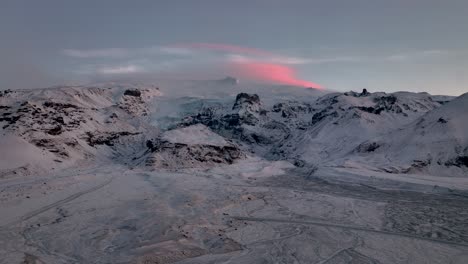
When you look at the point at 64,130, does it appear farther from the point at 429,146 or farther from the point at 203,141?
the point at 429,146

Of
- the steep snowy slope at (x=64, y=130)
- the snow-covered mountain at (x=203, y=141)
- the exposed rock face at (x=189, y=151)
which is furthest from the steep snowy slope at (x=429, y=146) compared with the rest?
the steep snowy slope at (x=64, y=130)

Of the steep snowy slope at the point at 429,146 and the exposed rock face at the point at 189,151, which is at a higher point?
the steep snowy slope at the point at 429,146

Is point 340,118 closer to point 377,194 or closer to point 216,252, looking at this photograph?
point 377,194

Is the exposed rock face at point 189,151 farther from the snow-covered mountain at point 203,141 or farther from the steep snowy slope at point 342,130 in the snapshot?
the steep snowy slope at point 342,130

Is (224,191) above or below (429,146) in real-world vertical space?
below

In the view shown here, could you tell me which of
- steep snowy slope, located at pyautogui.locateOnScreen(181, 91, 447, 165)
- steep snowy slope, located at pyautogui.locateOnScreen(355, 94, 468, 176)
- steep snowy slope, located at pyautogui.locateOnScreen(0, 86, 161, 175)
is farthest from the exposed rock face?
steep snowy slope, located at pyautogui.locateOnScreen(355, 94, 468, 176)

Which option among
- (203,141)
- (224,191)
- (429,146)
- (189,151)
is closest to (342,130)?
(429,146)

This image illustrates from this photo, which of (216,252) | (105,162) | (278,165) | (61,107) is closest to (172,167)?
(105,162)

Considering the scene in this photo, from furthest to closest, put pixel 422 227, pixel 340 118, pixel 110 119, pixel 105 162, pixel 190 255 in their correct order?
pixel 340 118 < pixel 110 119 < pixel 105 162 < pixel 422 227 < pixel 190 255

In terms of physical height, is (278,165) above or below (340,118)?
below
